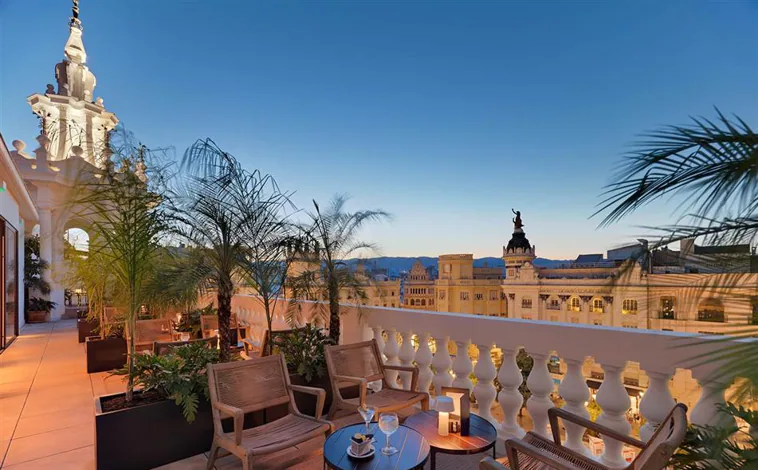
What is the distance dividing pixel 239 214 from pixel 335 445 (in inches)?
96.2

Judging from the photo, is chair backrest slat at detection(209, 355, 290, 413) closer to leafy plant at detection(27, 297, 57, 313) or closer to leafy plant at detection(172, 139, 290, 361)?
leafy plant at detection(172, 139, 290, 361)

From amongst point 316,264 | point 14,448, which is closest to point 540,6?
point 316,264

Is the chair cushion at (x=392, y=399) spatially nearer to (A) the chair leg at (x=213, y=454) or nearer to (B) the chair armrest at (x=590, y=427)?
(A) the chair leg at (x=213, y=454)

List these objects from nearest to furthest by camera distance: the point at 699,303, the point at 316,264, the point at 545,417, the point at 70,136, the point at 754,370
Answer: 1. the point at 754,370
2. the point at 699,303
3. the point at 545,417
4. the point at 70,136
5. the point at 316,264

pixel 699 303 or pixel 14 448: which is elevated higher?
pixel 699 303

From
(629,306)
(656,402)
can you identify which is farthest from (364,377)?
(629,306)

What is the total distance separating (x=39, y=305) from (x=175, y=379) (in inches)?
558

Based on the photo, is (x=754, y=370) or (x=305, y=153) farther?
(x=305, y=153)

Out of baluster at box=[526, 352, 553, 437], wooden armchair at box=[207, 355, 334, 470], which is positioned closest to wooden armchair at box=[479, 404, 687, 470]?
baluster at box=[526, 352, 553, 437]

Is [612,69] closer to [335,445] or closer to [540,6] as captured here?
[540,6]

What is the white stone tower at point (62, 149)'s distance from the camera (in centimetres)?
361

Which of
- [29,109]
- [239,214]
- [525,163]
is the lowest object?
[239,214]

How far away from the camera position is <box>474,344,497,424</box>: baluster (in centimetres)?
312

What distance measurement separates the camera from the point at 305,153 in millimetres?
12188
